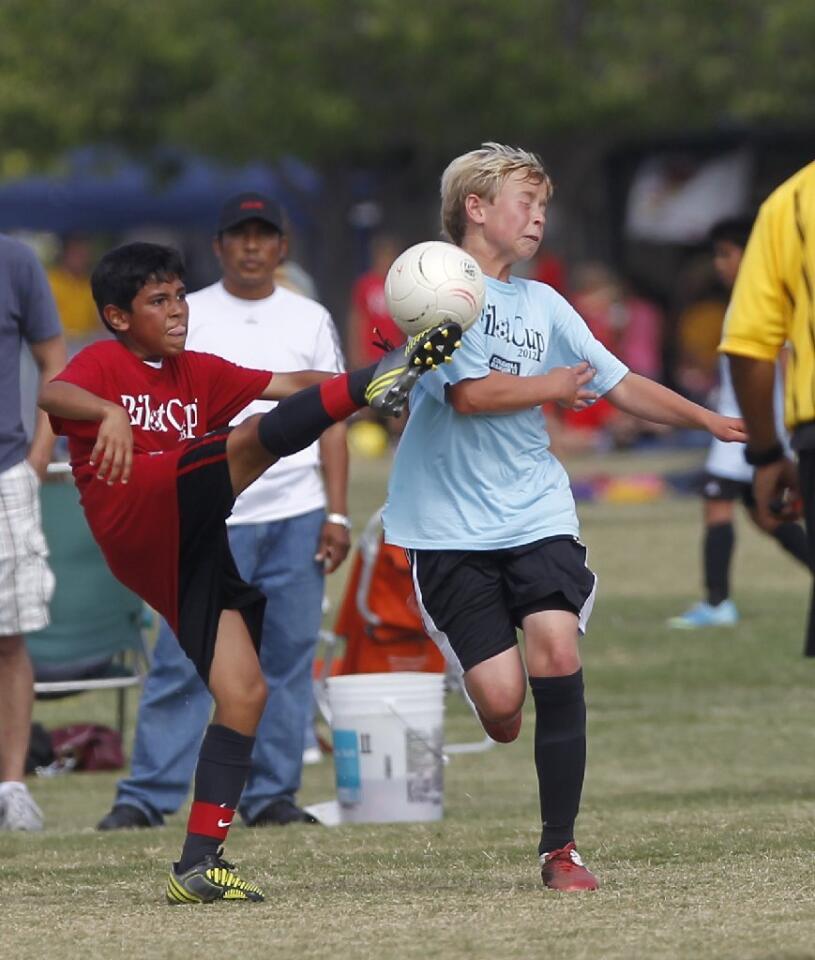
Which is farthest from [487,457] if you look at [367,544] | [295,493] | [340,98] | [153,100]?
[153,100]

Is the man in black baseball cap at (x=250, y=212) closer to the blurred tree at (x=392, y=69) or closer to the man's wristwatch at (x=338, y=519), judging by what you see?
the man's wristwatch at (x=338, y=519)

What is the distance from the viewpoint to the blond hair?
20.9 feet

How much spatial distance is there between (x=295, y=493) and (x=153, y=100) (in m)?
21.4

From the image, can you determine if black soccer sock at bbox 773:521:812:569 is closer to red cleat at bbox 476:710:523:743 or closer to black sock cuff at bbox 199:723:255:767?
red cleat at bbox 476:710:523:743

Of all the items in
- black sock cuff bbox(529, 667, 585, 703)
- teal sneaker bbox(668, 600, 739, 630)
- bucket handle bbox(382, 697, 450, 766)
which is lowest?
teal sneaker bbox(668, 600, 739, 630)

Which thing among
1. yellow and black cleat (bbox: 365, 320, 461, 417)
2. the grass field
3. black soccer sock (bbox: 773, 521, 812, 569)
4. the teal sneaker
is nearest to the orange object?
the grass field

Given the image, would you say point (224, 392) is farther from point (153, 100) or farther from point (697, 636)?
point (153, 100)

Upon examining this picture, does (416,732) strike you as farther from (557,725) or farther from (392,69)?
(392,69)

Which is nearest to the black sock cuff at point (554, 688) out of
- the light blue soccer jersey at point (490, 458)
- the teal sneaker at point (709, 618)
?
the light blue soccer jersey at point (490, 458)

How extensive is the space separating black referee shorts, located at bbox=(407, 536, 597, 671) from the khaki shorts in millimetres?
2312

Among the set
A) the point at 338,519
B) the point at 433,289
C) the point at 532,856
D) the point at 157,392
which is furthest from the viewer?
the point at 338,519

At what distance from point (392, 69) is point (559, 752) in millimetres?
21849

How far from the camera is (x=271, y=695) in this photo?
8.40 metres

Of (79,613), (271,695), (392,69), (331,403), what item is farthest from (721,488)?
(392,69)
